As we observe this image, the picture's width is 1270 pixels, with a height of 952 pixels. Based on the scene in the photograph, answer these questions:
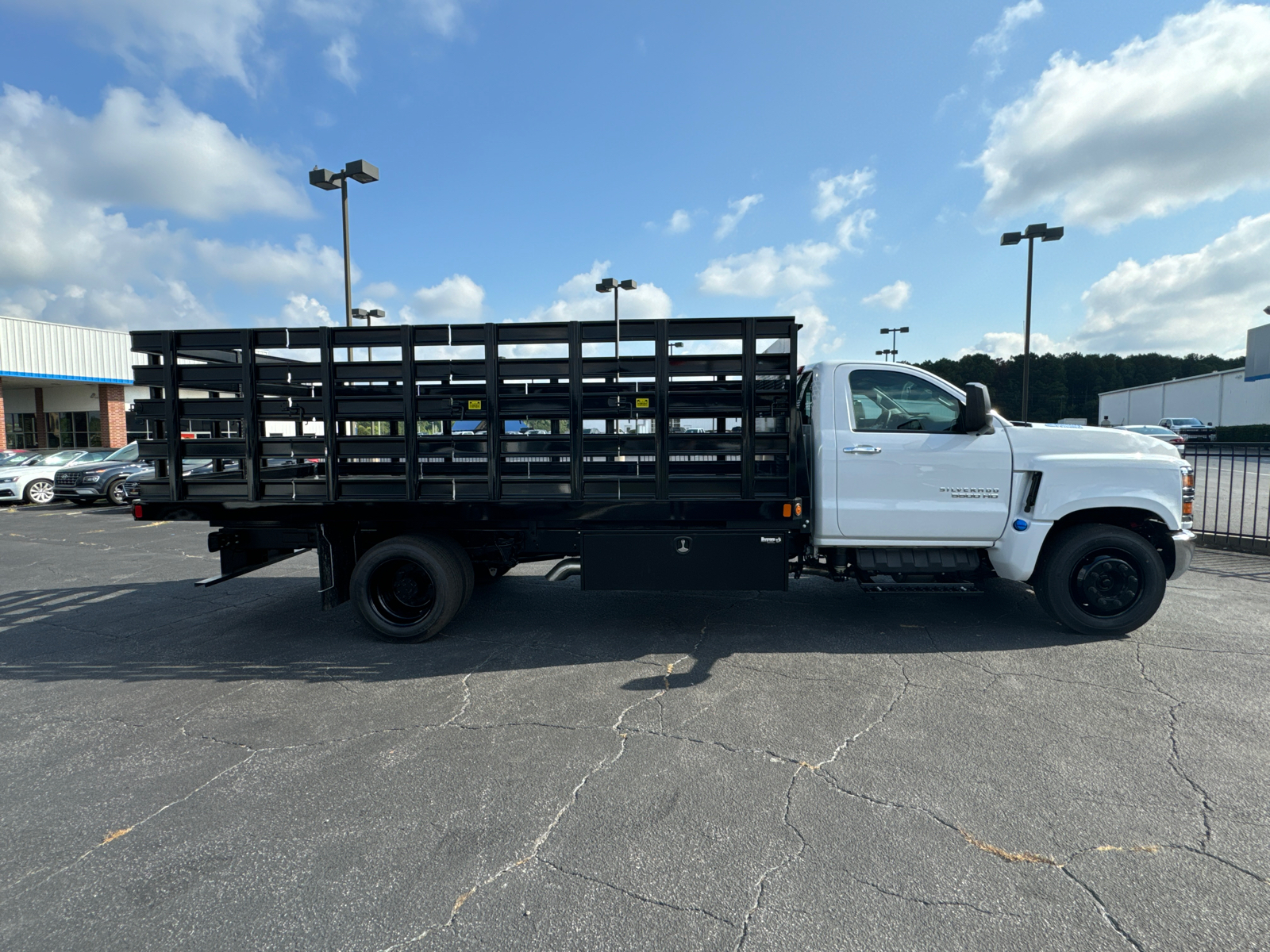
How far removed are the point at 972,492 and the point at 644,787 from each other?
3.54 m

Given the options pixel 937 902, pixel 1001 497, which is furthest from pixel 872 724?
pixel 1001 497

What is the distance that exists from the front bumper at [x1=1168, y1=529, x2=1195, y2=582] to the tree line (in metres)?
86.6

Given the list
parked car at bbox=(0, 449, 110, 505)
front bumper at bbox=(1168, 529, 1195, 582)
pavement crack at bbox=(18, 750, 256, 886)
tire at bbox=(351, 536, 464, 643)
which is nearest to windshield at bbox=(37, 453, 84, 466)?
parked car at bbox=(0, 449, 110, 505)

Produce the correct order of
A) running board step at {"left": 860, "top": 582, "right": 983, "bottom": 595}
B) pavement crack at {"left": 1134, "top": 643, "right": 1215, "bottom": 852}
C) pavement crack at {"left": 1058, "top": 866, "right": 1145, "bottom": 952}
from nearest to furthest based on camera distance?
pavement crack at {"left": 1058, "top": 866, "right": 1145, "bottom": 952}
pavement crack at {"left": 1134, "top": 643, "right": 1215, "bottom": 852}
running board step at {"left": 860, "top": 582, "right": 983, "bottom": 595}

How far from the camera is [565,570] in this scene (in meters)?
5.42

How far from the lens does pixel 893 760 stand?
10.6 feet

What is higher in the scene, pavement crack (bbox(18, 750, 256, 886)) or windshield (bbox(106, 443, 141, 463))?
windshield (bbox(106, 443, 141, 463))

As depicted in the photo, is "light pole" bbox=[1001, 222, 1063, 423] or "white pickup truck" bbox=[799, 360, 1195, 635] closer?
"white pickup truck" bbox=[799, 360, 1195, 635]

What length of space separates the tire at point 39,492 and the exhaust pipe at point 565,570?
18130mm

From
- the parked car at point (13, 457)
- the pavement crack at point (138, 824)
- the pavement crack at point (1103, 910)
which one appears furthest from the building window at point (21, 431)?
the pavement crack at point (1103, 910)

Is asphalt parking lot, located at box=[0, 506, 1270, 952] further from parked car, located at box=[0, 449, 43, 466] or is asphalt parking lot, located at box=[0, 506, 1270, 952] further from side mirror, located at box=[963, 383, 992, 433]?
parked car, located at box=[0, 449, 43, 466]

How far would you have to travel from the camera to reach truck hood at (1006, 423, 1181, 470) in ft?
16.3

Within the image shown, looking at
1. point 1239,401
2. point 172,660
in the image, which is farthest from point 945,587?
point 1239,401

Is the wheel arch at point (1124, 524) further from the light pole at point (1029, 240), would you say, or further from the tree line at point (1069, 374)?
the tree line at point (1069, 374)
